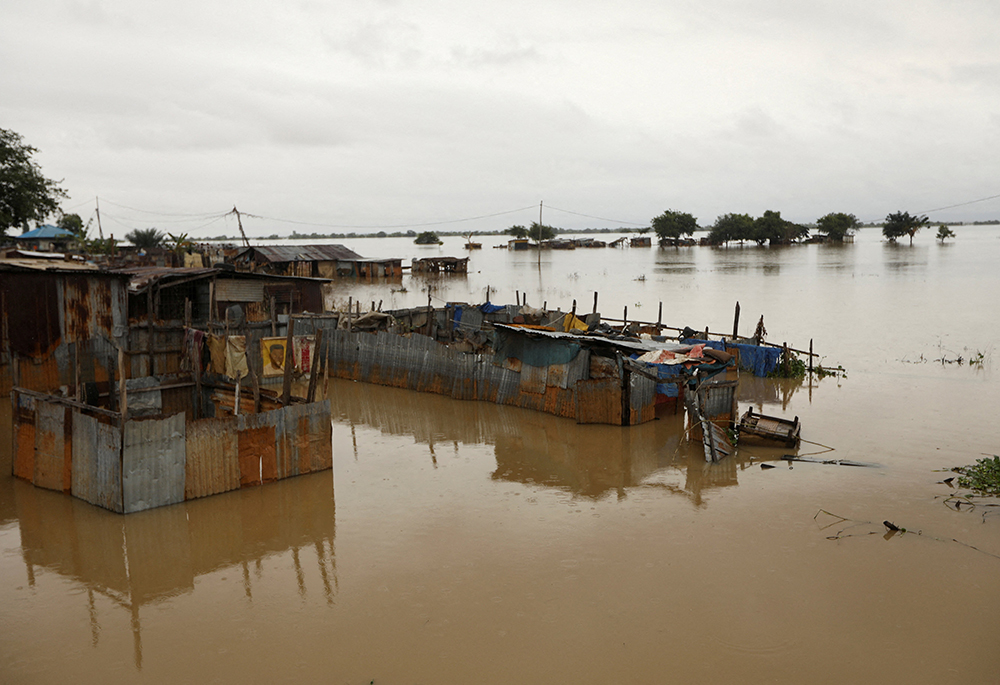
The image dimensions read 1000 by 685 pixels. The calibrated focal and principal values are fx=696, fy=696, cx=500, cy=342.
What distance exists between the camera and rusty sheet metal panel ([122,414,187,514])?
29.6 ft

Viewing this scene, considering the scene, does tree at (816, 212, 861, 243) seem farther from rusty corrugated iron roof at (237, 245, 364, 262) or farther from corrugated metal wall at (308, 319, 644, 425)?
corrugated metal wall at (308, 319, 644, 425)

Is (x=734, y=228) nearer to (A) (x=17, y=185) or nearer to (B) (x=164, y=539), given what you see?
(A) (x=17, y=185)

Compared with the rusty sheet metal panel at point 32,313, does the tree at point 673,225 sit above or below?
above

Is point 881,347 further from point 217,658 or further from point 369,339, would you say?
point 217,658

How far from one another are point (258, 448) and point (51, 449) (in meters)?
2.91

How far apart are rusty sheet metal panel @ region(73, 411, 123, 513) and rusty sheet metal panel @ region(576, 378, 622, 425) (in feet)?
28.1

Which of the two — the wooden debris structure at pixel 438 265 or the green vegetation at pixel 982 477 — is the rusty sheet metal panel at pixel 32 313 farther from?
the wooden debris structure at pixel 438 265

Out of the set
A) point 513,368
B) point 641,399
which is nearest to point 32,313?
point 513,368

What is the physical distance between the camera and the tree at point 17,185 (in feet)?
105

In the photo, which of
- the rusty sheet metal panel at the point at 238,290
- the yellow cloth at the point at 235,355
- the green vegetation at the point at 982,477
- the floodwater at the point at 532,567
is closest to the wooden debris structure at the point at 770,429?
the floodwater at the point at 532,567

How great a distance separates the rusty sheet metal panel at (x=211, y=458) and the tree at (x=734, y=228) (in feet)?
317

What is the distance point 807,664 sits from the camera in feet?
21.4

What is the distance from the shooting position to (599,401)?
47.0ft

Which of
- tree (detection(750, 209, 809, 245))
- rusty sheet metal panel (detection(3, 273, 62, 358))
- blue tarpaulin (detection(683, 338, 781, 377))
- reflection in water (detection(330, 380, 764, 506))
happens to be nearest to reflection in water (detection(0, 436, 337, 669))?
reflection in water (detection(330, 380, 764, 506))
